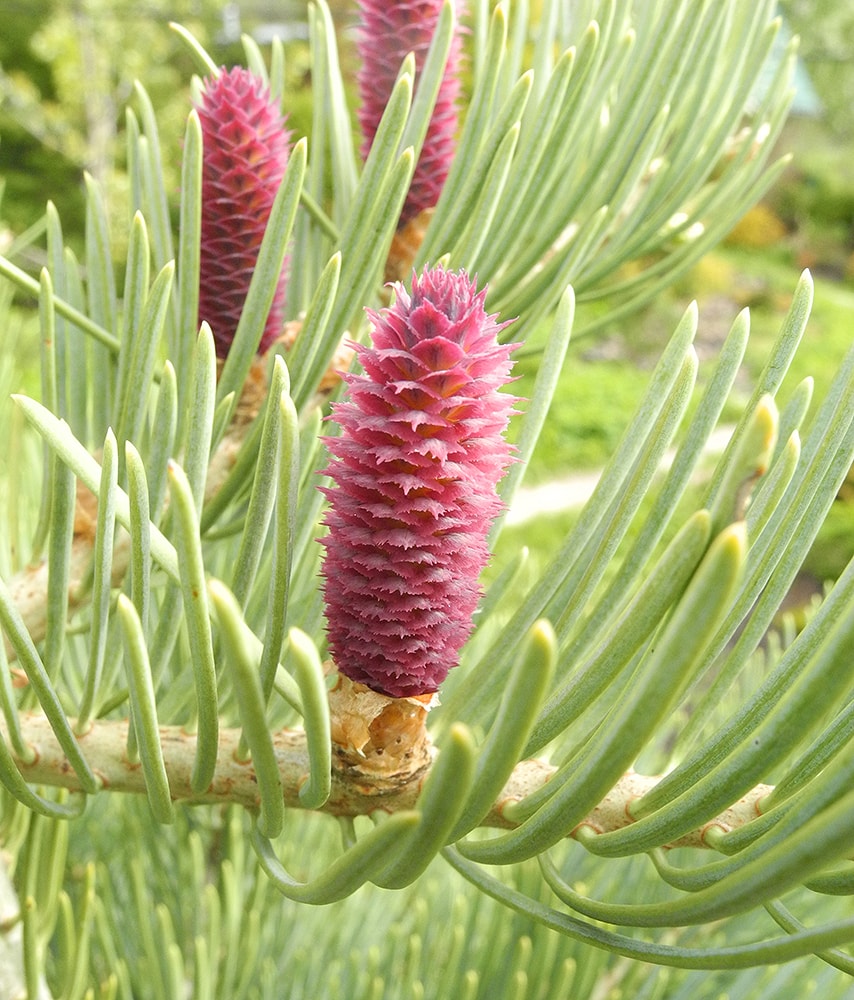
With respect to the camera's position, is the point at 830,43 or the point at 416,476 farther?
Answer: the point at 830,43

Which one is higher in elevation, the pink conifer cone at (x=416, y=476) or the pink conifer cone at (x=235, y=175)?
the pink conifer cone at (x=235, y=175)

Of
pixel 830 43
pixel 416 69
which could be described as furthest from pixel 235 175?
pixel 830 43

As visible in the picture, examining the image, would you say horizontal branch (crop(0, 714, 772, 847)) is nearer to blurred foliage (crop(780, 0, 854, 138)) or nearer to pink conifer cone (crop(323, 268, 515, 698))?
pink conifer cone (crop(323, 268, 515, 698))

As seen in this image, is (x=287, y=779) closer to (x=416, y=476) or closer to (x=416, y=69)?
(x=416, y=476)

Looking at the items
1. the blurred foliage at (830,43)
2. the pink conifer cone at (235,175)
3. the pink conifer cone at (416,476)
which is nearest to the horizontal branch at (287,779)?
the pink conifer cone at (416,476)

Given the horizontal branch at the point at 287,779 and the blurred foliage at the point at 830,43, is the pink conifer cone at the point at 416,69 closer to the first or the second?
the horizontal branch at the point at 287,779

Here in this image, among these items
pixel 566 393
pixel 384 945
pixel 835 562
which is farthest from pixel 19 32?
pixel 384 945
